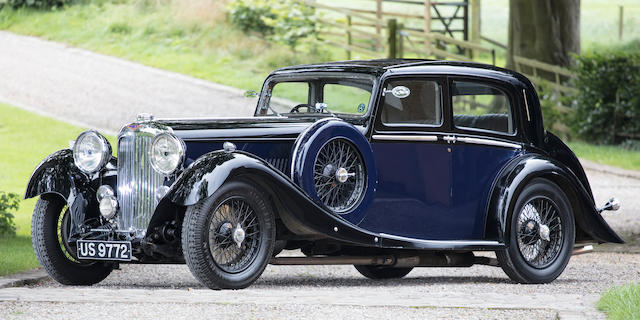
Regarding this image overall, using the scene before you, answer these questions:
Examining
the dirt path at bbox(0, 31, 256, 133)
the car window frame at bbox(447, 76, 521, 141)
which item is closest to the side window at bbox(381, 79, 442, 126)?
the car window frame at bbox(447, 76, 521, 141)

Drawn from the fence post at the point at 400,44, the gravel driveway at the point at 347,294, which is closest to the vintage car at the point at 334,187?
the gravel driveway at the point at 347,294

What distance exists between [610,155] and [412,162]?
39.7ft

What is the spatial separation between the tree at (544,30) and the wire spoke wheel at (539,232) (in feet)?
44.0

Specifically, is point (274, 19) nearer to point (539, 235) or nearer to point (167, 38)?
point (167, 38)

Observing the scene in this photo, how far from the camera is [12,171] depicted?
16125 millimetres

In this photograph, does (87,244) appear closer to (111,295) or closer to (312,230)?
(111,295)

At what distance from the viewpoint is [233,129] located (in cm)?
730

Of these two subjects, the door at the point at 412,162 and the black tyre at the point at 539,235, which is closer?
the door at the point at 412,162

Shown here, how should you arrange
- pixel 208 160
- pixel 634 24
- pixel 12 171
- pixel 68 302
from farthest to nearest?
pixel 634 24 < pixel 12 171 < pixel 208 160 < pixel 68 302

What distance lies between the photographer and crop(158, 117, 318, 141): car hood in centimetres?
719

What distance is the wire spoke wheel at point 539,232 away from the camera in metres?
8.36

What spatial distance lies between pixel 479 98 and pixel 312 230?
1952 centimetres

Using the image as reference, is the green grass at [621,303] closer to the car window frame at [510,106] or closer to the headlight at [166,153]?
the car window frame at [510,106]

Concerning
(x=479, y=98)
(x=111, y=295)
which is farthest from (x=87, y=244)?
(x=479, y=98)
